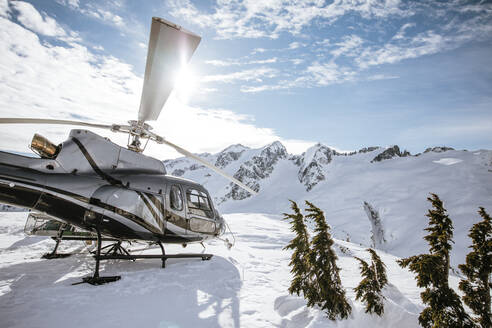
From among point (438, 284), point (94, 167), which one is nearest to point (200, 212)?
point (94, 167)

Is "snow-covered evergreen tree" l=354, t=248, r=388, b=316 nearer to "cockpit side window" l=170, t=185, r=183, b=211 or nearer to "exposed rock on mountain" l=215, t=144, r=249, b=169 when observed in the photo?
"cockpit side window" l=170, t=185, r=183, b=211

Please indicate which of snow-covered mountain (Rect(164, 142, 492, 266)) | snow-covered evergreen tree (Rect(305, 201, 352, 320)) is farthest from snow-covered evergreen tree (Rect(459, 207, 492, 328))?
snow-covered mountain (Rect(164, 142, 492, 266))

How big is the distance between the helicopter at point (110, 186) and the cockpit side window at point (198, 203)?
33 millimetres

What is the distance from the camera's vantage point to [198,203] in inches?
282

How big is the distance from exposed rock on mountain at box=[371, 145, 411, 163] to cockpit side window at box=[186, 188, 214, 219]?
228ft

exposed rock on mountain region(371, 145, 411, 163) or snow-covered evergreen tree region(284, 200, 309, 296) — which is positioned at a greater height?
exposed rock on mountain region(371, 145, 411, 163)

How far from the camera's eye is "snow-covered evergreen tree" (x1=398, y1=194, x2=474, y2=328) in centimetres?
303

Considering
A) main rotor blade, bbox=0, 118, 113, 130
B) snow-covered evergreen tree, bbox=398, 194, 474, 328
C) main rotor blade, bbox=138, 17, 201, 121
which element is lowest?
snow-covered evergreen tree, bbox=398, 194, 474, 328

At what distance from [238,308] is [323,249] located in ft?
6.22

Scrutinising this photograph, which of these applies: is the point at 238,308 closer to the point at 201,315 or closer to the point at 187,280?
the point at 201,315

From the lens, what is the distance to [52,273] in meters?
5.02

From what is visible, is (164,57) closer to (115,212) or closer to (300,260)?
(115,212)

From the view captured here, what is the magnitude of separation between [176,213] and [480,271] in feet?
21.1

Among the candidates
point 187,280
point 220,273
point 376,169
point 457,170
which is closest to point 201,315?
point 187,280
